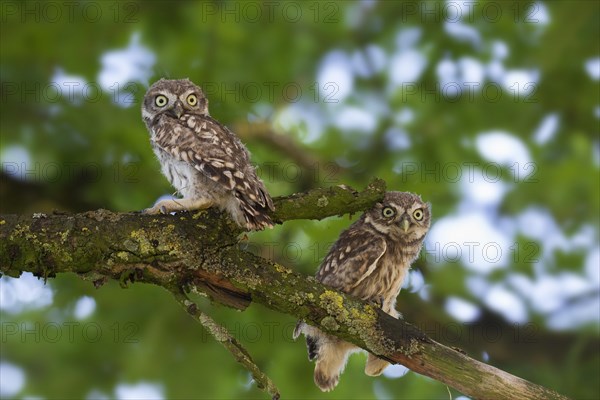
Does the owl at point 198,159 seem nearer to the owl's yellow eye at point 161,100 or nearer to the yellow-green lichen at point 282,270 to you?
the owl's yellow eye at point 161,100

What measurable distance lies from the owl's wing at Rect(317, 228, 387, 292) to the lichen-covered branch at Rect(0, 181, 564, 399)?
39.7 inches

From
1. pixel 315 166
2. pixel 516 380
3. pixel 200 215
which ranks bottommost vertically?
pixel 516 380

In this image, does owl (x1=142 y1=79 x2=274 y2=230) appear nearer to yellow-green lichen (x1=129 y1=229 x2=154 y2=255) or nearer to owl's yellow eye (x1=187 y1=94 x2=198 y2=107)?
owl's yellow eye (x1=187 y1=94 x2=198 y2=107)

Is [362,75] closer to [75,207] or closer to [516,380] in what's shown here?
[75,207]

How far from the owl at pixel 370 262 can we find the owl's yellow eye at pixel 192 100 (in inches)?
44.8

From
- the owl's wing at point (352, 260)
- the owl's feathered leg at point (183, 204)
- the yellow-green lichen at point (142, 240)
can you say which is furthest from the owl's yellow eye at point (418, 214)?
the yellow-green lichen at point (142, 240)

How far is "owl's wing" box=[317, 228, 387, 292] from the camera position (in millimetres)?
4281

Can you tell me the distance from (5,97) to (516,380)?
4016 millimetres

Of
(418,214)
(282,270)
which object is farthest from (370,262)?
(282,270)

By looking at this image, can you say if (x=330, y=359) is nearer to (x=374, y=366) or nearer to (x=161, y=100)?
(x=374, y=366)

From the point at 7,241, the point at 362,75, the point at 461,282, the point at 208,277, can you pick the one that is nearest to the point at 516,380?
the point at 208,277

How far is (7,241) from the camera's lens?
9.68 feet

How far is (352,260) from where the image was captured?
430 cm

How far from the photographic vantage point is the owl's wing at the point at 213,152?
3463 mm
